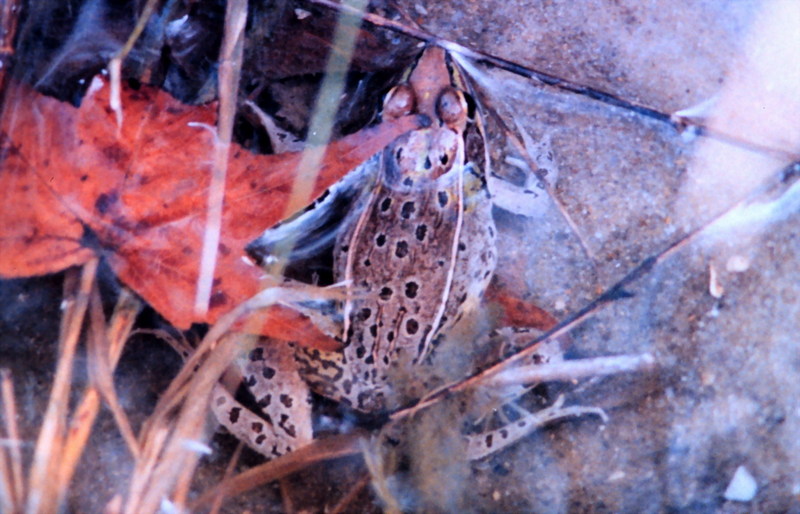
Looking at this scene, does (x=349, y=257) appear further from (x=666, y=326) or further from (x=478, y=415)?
(x=666, y=326)

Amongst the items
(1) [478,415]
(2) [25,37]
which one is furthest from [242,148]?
(1) [478,415]

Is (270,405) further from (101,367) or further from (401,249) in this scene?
(401,249)

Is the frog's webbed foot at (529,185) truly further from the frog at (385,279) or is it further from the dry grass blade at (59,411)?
the dry grass blade at (59,411)

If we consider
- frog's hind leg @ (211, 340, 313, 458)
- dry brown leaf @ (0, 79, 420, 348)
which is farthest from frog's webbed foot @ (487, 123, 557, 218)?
frog's hind leg @ (211, 340, 313, 458)

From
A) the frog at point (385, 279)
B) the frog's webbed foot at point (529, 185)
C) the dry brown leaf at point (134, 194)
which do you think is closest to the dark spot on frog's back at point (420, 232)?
the frog at point (385, 279)

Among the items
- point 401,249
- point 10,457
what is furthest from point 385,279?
point 10,457

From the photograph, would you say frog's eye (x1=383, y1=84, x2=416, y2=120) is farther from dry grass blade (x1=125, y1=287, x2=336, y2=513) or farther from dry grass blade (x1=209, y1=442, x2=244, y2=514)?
dry grass blade (x1=209, y1=442, x2=244, y2=514)

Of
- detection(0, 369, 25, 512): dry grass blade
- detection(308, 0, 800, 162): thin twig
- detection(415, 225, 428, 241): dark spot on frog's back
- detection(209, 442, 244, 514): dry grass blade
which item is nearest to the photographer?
detection(0, 369, 25, 512): dry grass blade
